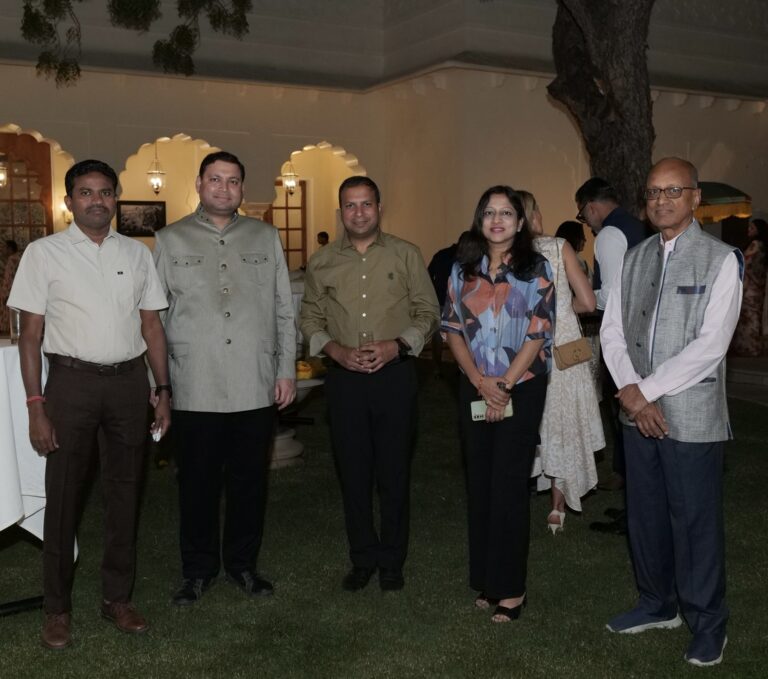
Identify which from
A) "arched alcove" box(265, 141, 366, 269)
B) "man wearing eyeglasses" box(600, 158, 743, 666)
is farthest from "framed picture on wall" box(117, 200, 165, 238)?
"man wearing eyeglasses" box(600, 158, 743, 666)

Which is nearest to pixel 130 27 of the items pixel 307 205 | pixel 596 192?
pixel 307 205

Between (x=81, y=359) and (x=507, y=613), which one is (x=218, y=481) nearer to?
(x=81, y=359)

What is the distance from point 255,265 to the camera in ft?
13.5

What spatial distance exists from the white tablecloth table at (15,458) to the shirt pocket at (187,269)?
0.64 meters

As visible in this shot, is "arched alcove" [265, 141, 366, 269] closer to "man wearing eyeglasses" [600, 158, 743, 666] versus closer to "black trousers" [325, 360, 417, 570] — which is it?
"black trousers" [325, 360, 417, 570]

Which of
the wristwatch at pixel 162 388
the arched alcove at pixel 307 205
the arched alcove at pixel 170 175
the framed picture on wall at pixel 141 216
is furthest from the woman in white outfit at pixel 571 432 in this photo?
the arched alcove at pixel 307 205

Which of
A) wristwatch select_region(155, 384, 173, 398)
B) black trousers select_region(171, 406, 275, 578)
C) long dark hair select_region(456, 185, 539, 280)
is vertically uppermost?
long dark hair select_region(456, 185, 539, 280)

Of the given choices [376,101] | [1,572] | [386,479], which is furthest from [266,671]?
[376,101]

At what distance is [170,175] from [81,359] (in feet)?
50.5

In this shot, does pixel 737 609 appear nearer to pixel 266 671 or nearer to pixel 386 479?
pixel 386 479

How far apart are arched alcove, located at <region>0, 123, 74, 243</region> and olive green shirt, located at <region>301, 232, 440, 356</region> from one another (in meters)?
14.2

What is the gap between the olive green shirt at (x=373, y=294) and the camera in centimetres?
421

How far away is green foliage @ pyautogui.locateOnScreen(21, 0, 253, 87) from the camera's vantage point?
9.31 metres

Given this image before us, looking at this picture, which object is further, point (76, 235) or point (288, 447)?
point (288, 447)
